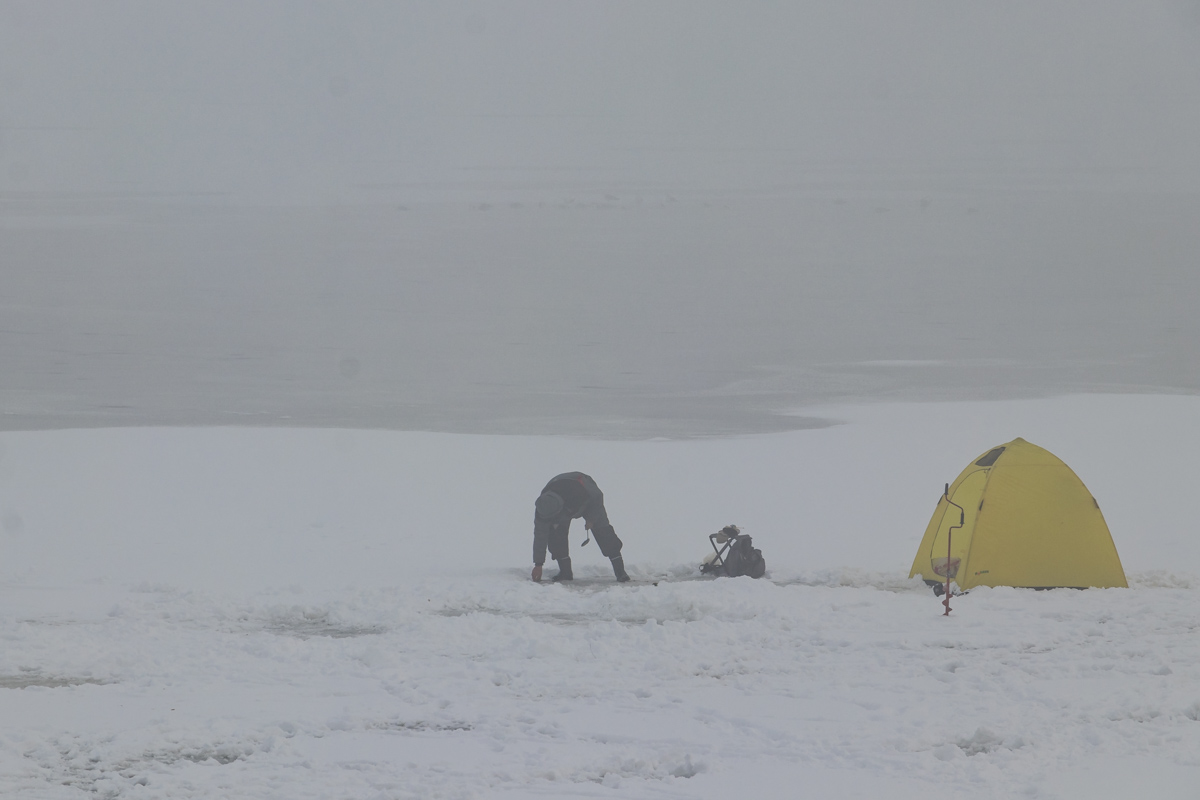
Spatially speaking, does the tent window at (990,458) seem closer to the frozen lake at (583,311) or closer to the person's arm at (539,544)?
the person's arm at (539,544)

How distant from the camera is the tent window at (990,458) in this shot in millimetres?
10820

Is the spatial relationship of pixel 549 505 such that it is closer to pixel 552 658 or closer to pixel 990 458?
pixel 552 658

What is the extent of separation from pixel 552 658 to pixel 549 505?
2.51m

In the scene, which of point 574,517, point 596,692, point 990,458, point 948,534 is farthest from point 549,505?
point 990,458

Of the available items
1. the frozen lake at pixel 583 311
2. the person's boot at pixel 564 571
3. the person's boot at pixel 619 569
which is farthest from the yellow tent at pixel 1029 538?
the frozen lake at pixel 583 311

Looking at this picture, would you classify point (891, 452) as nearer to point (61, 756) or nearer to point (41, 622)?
point (41, 622)

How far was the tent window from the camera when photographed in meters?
10.8

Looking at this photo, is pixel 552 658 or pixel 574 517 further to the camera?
pixel 574 517

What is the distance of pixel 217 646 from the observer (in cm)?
845

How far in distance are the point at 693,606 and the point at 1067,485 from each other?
3.55m

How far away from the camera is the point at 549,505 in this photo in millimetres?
10680

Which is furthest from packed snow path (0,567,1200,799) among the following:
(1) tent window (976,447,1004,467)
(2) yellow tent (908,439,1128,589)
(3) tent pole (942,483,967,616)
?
(1) tent window (976,447,1004,467)

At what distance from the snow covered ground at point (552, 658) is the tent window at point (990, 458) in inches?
48.8

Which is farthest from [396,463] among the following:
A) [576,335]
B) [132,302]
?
[132,302]
